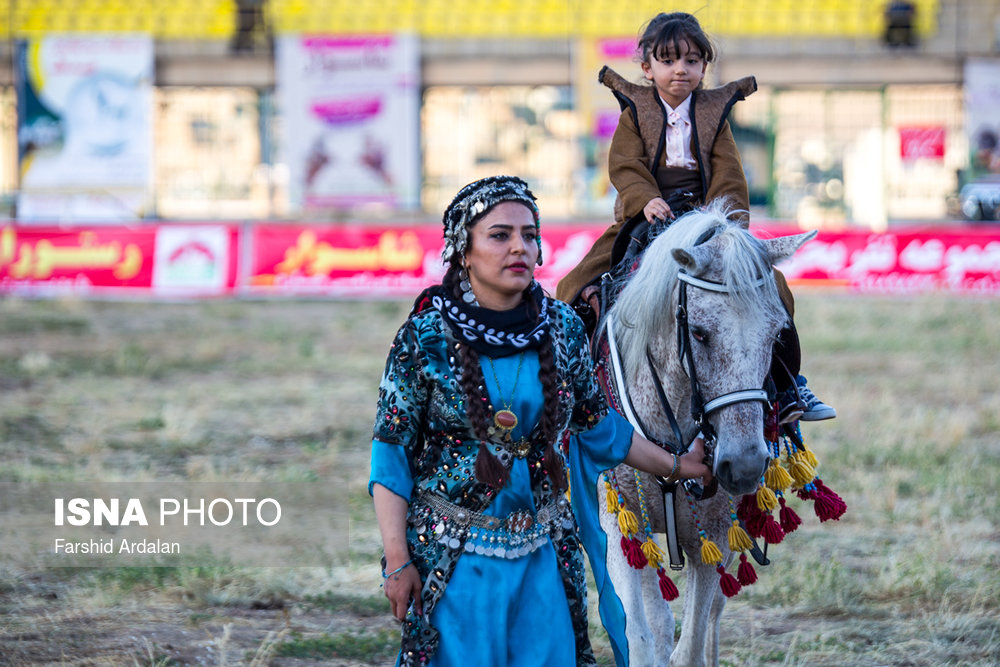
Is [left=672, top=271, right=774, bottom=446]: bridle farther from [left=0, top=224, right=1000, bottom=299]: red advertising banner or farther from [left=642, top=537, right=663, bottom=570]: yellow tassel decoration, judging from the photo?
[left=0, top=224, right=1000, bottom=299]: red advertising banner

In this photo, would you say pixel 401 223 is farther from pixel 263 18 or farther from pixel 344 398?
pixel 263 18

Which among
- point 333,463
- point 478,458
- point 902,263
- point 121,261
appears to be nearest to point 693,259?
point 478,458

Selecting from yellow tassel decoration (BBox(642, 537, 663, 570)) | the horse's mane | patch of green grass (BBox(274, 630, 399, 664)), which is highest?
the horse's mane

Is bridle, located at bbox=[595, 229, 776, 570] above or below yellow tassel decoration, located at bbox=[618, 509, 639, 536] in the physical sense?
above

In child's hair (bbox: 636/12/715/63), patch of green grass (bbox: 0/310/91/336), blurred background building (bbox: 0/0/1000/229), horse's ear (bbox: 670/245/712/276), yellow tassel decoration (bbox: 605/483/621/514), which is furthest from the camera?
blurred background building (bbox: 0/0/1000/229)

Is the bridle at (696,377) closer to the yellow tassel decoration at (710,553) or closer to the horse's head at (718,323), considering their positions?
the horse's head at (718,323)

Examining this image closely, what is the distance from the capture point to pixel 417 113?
23125 millimetres

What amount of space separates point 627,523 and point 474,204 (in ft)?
4.99

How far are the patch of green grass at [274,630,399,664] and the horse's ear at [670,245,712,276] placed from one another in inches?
91.5

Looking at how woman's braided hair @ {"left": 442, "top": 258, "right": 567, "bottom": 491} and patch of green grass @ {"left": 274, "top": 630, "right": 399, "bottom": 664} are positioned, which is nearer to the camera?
woman's braided hair @ {"left": 442, "top": 258, "right": 567, "bottom": 491}

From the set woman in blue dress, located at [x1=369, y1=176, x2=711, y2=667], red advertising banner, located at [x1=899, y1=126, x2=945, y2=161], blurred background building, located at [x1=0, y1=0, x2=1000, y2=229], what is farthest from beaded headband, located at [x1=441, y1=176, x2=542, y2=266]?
red advertising banner, located at [x1=899, y1=126, x2=945, y2=161]

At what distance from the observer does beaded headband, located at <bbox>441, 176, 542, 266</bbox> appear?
10.5 feet

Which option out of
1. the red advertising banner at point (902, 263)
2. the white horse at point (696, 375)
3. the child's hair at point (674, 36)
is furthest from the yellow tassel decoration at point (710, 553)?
the red advertising banner at point (902, 263)

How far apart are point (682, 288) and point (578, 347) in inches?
27.8
